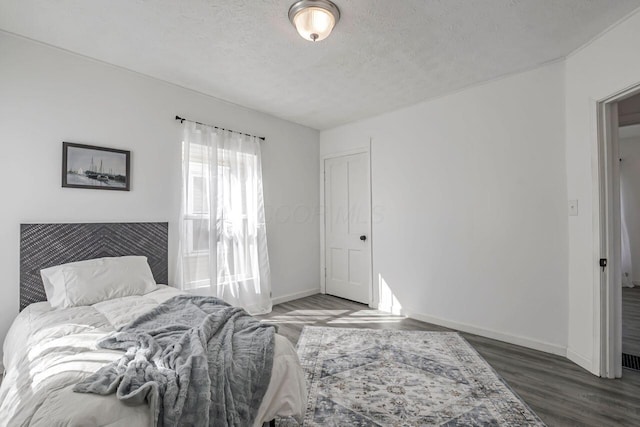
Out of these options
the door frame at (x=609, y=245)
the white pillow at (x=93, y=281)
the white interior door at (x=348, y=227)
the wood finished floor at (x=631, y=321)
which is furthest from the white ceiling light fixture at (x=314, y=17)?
the wood finished floor at (x=631, y=321)

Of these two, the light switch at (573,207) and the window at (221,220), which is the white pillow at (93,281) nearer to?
the window at (221,220)

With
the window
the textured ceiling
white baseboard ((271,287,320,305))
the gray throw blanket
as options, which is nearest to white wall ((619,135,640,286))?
the textured ceiling

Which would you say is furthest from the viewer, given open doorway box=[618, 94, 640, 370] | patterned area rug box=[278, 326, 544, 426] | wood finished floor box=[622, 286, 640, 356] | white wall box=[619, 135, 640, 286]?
white wall box=[619, 135, 640, 286]

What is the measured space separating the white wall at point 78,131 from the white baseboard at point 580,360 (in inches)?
153

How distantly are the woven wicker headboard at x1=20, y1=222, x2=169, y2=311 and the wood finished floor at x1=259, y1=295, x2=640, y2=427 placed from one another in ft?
5.31

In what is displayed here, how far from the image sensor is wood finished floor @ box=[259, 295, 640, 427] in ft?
6.13

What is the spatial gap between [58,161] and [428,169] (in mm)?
3715

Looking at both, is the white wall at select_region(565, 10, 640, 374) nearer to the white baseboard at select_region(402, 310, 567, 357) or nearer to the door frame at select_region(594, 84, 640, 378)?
the door frame at select_region(594, 84, 640, 378)

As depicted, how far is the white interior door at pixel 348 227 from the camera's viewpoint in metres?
4.34

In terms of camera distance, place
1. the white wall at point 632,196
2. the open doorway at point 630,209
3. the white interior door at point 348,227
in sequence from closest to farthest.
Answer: the white interior door at point 348,227
the open doorway at point 630,209
the white wall at point 632,196

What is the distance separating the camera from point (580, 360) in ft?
8.15

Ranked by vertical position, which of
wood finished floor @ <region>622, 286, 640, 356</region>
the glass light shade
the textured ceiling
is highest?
the textured ceiling

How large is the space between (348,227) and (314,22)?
9.80ft

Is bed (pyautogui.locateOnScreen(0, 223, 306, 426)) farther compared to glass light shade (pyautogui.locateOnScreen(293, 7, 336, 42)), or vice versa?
glass light shade (pyautogui.locateOnScreen(293, 7, 336, 42))
